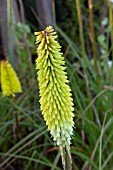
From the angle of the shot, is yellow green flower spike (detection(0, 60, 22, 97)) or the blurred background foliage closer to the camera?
yellow green flower spike (detection(0, 60, 22, 97))

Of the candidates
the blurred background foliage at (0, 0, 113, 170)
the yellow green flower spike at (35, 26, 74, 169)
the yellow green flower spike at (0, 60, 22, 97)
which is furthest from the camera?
the blurred background foliage at (0, 0, 113, 170)

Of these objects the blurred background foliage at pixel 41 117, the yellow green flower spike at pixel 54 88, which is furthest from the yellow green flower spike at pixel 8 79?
the yellow green flower spike at pixel 54 88

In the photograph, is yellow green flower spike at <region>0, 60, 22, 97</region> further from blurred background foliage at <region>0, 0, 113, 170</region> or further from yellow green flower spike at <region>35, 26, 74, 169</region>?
yellow green flower spike at <region>35, 26, 74, 169</region>

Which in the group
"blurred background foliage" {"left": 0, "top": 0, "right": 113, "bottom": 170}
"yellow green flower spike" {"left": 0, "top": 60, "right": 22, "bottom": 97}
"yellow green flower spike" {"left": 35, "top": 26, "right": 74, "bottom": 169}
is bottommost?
"blurred background foliage" {"left": 0, "top": 0, "right": 113, "bottom": 170}

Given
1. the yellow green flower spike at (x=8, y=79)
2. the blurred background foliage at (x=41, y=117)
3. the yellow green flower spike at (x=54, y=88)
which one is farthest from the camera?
the blurred background foliage at (x=41, y=117)

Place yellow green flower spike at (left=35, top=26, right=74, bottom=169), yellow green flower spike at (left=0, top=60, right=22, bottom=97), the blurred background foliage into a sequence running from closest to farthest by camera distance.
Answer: yellow green flower spike at (left=35, top=26, right=74, bottom=169), yellow green flower spike at (left=0, top=60, right=22, bottom=97), the blurred background foliage

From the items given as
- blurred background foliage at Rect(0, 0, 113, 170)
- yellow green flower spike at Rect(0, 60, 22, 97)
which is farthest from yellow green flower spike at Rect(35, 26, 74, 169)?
yellow green flower spike at Rect(0, 60, 22, 97)

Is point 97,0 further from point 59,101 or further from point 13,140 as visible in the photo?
point 59,101

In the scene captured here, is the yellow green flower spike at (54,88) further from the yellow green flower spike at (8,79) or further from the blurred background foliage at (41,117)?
the yellow green flower spike at (8,79)

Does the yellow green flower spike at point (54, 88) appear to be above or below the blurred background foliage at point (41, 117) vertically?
above

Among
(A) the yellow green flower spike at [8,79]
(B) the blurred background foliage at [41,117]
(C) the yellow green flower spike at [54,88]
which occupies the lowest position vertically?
(B) the blurred background foliage at [41,117]
